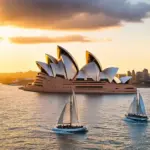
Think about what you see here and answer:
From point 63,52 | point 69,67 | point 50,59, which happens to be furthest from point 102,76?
point 50,59

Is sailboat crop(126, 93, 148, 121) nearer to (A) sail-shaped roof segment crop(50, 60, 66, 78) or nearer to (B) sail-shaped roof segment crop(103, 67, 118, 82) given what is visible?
(A) sail-shaped roof segment crop(50, 60, 66, 78)

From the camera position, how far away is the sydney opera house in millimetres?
83062

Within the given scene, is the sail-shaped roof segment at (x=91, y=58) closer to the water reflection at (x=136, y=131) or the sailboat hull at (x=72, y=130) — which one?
the water reflection at (x=136, y=131)

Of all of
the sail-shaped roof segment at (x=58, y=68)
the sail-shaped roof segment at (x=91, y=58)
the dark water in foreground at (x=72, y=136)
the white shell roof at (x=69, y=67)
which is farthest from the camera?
the sail-shaped roof segment at (x=58, y=68)

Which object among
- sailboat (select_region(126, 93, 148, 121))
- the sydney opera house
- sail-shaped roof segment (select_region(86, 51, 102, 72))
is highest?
sail-shaped roof segment (select_region(86, 51, 102, 72))

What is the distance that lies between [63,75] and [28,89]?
1006 cm

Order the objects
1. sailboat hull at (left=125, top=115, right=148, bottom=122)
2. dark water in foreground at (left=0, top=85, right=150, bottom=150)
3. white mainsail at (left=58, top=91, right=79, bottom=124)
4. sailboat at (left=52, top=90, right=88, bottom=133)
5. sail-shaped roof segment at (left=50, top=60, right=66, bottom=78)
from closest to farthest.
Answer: dark water in foreground at (left=0, top=85, right=150, bottom=150)
sailboat at (left=52, top=90, right=88, bottom=133)
white mainsail at (left=58, top=91, right=79, bottom=124)
sailboat hull at (left=125, top=115, right=148, bottom=122)
sail-shaped roof segment at (left=50, top=60, right=66, bottom=78)

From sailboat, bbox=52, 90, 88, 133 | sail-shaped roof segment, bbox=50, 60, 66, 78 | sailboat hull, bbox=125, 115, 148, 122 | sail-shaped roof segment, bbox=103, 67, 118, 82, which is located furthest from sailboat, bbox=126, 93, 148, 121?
sail-shaped roof segment, bbox=103, 67, 118, 82

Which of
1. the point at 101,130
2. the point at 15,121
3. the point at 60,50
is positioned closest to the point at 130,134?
the point at 101,130

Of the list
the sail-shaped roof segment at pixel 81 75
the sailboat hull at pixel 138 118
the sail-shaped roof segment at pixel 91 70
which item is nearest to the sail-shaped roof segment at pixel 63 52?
the sail-shaped roof segment at pixel 91 70

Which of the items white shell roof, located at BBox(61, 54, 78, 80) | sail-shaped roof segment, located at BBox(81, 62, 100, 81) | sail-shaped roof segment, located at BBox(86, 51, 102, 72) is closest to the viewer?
white shell roof, located at BBox(61, 54, 78, 80)

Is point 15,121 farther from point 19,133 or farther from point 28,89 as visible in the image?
point 28,89

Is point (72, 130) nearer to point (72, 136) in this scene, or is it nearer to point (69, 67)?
point (72, 136)

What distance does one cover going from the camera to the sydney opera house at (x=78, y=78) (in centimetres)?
8306
